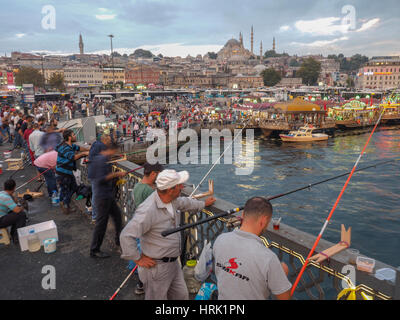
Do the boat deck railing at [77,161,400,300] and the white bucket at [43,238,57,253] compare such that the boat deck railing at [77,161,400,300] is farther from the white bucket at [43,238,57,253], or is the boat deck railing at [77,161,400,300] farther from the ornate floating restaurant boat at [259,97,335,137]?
the ornate floating restaurant boat at [259,97,335,137]

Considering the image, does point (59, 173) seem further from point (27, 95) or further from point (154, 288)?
point (27, 95)

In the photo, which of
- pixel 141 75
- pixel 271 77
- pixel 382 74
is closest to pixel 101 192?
pixel 382 74

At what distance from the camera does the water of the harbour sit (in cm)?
1327

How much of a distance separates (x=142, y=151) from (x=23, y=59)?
138 meters

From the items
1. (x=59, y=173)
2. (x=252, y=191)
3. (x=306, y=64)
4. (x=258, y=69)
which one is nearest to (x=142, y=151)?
(x=252, y=191)

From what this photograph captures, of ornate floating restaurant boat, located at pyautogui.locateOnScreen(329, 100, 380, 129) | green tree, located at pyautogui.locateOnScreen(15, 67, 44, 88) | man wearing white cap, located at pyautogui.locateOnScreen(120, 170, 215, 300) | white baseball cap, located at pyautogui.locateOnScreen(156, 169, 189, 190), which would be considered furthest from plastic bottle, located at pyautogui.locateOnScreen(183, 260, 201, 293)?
green tree, located at pyautogui.locateOnScreen(15, 67, 44, 88)

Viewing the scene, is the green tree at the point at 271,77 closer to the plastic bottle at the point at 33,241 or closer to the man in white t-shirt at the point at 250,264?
the plastic bottle at the point at 33,241

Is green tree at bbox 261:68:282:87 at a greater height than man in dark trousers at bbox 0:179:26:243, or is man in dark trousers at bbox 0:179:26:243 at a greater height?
green tree at bbox 261:68:282:87

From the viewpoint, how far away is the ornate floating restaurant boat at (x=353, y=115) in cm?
4631

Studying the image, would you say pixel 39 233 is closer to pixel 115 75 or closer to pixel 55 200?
pixel 55 200

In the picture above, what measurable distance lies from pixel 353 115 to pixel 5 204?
53262mm

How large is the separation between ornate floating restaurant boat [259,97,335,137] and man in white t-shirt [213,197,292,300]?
129ft

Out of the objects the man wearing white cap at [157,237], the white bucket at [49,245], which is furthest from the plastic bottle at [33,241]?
the man wearing white cap at [157,237]

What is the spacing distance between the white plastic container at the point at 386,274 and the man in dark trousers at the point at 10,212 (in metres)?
4.78
